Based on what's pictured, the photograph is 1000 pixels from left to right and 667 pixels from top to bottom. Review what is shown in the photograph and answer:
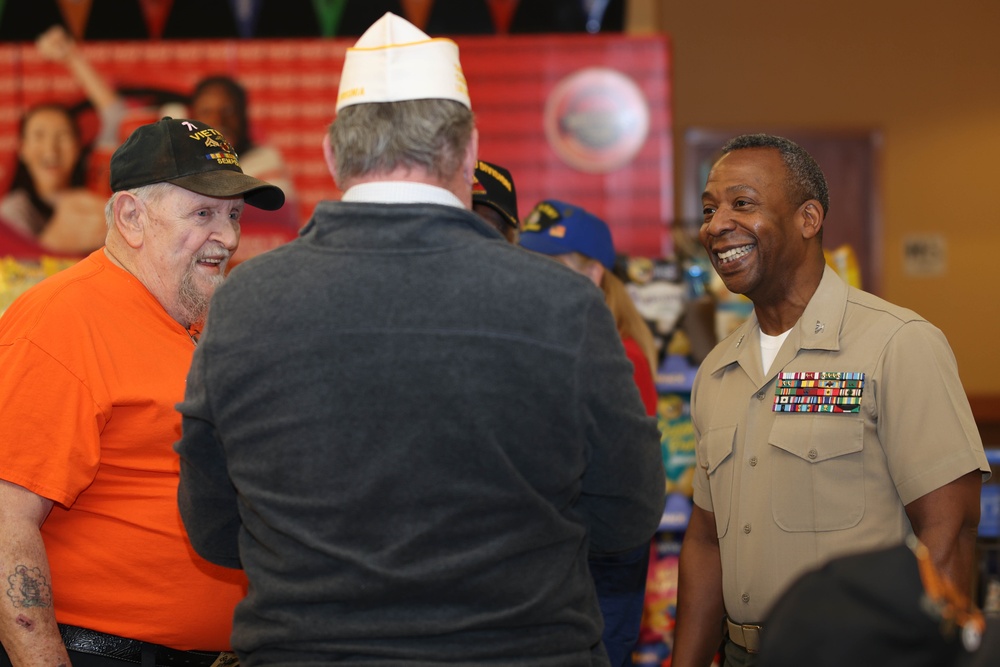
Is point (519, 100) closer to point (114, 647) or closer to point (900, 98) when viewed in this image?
point (900, 98)

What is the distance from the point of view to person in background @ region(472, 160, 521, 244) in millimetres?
2684

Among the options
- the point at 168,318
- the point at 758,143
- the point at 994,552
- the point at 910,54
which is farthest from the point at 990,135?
the point at 168,318

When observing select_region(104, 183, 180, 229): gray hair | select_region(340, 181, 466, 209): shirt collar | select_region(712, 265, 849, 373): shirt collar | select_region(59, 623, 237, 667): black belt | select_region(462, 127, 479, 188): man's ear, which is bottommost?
select_region(59, 623, 237, 667): black belt

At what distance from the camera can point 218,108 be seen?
5.32m

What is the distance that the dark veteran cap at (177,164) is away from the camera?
7.09ft

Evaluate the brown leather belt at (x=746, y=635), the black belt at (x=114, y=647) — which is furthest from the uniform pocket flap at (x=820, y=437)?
the black belt at (x=114, y=647)

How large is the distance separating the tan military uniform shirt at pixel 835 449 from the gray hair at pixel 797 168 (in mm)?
175

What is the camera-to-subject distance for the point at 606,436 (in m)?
1.39

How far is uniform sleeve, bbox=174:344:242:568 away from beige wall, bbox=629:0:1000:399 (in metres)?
6.14

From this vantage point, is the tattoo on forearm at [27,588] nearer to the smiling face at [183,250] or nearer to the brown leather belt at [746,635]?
A: the smiling face at [183,250]

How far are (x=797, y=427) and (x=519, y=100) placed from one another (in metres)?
3.70

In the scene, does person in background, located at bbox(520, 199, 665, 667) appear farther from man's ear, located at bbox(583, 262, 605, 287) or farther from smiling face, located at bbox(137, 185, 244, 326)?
smiling face, located at bbox(137, 185, 244, 326)

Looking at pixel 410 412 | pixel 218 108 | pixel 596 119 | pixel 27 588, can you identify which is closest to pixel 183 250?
pixel 27 588

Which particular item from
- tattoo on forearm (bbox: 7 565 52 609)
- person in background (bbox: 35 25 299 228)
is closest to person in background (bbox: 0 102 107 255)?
person in background (bbox: 35 25 299 228)
